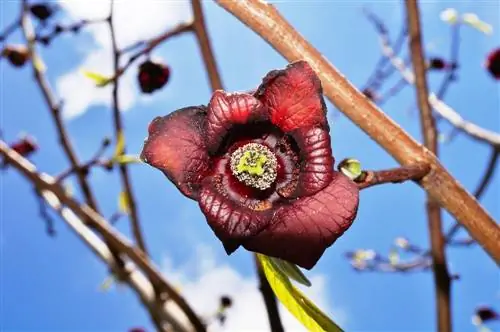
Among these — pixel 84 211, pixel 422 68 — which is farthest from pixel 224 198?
pixel 84 211

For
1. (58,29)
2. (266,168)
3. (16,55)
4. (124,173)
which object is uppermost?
(16,55)

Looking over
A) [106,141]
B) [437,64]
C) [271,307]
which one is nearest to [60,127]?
[106,141]

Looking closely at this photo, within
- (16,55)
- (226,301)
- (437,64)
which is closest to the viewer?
(226,301)

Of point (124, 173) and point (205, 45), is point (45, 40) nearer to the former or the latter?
point (124, 173)

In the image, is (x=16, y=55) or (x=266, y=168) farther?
(x=16, y=55)

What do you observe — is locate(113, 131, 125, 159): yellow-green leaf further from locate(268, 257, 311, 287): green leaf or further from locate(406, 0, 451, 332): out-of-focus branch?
locate(268, 257, 311, 287): green leaf

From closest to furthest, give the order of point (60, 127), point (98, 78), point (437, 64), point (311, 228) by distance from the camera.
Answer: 1. point (311, 228)
2. point (98, 78)
3. point (60, 127)
4. point (437, 64)

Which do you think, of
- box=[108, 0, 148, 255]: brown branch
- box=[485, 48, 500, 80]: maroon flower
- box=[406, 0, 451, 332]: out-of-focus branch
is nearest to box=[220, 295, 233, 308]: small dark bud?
box=[108, 0, 148, 255]: brown branch
